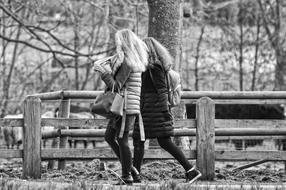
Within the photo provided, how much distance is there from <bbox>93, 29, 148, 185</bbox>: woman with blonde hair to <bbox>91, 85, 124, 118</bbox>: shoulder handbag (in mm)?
82

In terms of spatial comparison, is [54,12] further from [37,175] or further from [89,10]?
[37,175]

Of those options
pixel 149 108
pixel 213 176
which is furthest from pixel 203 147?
pixel 149 108

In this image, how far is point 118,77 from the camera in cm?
850

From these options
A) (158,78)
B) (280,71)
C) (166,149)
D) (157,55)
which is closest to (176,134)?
(166,149)

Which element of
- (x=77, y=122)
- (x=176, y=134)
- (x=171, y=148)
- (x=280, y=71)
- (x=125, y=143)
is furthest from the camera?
(x=280, y=71)

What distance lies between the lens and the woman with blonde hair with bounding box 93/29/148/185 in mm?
8461

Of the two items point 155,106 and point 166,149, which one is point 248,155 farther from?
point 155,106

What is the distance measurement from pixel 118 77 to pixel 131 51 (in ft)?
1.05

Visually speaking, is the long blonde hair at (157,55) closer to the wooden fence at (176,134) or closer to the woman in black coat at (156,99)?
the woman in black coat at (156,99)

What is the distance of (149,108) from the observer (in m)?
8.91

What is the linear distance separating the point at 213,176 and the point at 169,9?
2.88m

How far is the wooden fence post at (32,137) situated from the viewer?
32.8 feet

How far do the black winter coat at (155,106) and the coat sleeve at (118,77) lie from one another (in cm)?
Result: 49

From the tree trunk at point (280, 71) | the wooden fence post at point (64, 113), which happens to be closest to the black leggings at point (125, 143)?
the wooden fence post at point (64, 113)
